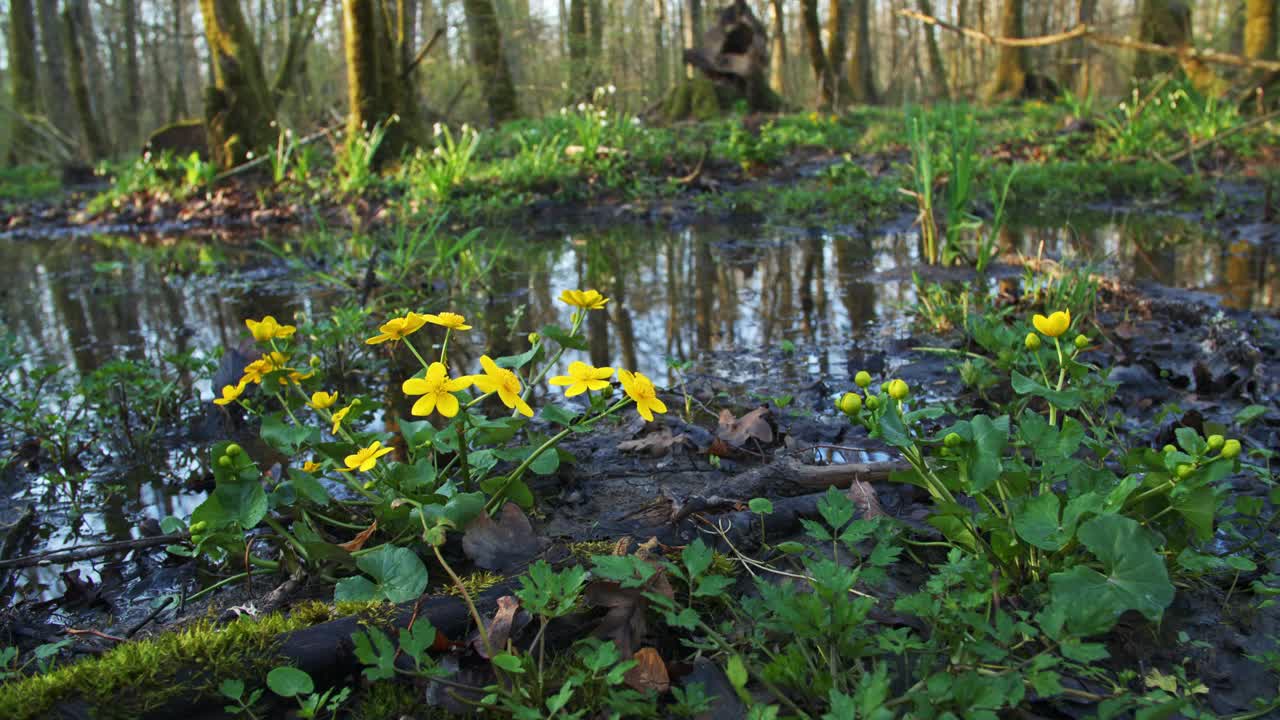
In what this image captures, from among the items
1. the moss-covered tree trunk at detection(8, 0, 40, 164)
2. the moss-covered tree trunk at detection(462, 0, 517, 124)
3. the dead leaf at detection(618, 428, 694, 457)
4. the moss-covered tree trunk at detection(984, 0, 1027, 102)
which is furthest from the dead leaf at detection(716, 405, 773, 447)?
the moss-covered tree trunk at detection(8, 0, 40, 164)

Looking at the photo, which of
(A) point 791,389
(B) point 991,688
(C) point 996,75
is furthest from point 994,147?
(B) point 991,688

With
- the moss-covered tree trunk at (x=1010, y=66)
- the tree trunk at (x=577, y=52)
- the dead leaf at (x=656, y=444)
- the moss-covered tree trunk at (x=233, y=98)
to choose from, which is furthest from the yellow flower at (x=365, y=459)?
the moss-covered tree trunk at (x=1010, y=66)

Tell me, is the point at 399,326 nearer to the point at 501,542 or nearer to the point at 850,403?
the point at 501,542

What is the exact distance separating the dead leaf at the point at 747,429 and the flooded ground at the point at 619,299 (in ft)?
1.89

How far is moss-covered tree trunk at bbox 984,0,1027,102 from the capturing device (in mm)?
14656

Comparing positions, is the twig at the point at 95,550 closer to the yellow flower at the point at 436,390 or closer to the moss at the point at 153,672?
the moss at the point at 153,672

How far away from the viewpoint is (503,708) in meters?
1.16

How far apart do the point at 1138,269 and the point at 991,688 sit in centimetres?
447

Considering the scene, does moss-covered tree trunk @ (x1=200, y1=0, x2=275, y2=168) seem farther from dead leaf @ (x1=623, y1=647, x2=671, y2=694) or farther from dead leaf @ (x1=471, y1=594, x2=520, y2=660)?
dead leaf @ (x1=623, y1=647, x2=671, y2=694)

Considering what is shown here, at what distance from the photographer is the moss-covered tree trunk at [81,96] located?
15.9 metres

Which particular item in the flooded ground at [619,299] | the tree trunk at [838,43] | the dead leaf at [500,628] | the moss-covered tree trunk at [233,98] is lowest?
the dead leaf at [500,628]

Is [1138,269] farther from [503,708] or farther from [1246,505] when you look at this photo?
[503,708]

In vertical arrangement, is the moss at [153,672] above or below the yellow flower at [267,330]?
below

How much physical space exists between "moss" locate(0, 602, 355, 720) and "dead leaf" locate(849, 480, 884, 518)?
1.10m
